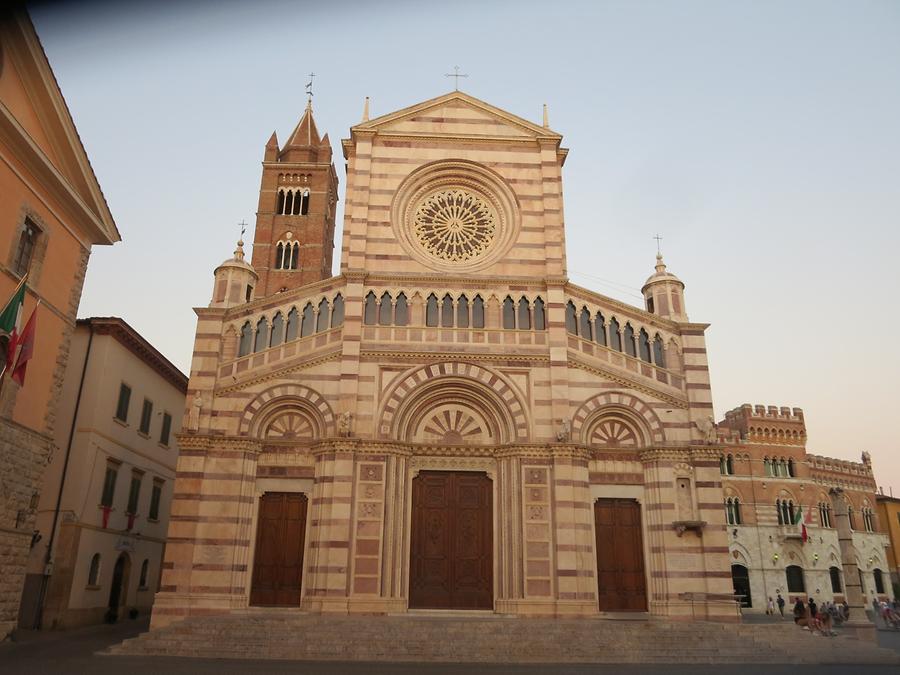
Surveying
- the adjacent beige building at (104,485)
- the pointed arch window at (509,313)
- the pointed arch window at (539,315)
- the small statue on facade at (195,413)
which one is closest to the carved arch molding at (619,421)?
Result: the pointed arch window at (539,315)

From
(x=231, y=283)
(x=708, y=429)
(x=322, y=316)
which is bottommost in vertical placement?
(x=708, y=429)

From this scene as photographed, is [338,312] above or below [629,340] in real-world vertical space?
above

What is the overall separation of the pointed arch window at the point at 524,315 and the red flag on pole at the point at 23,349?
14806 mm

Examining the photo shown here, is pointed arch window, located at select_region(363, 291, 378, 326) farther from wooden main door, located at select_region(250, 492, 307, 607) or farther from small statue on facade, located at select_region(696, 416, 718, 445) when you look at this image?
small statue on facade, located at select_region(696, 416, 718, 445)

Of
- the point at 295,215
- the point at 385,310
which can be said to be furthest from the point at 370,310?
the point at 295,215

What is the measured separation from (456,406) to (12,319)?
13.3 metres

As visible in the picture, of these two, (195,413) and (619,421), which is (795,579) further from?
(195,413)

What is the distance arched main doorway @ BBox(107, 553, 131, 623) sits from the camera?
88.7 ft

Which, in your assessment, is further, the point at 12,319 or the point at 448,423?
the point at 448,423

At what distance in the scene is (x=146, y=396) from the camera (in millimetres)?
29609

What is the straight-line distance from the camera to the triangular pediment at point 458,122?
26844 millimetres

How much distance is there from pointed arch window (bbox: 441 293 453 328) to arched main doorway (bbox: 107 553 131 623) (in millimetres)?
16298

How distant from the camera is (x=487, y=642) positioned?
60.3ft

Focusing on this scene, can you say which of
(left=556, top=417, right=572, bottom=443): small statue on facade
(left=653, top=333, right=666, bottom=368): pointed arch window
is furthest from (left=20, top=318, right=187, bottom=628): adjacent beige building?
(left=653, top=333, right=666, bottom=368): pointed arch window
